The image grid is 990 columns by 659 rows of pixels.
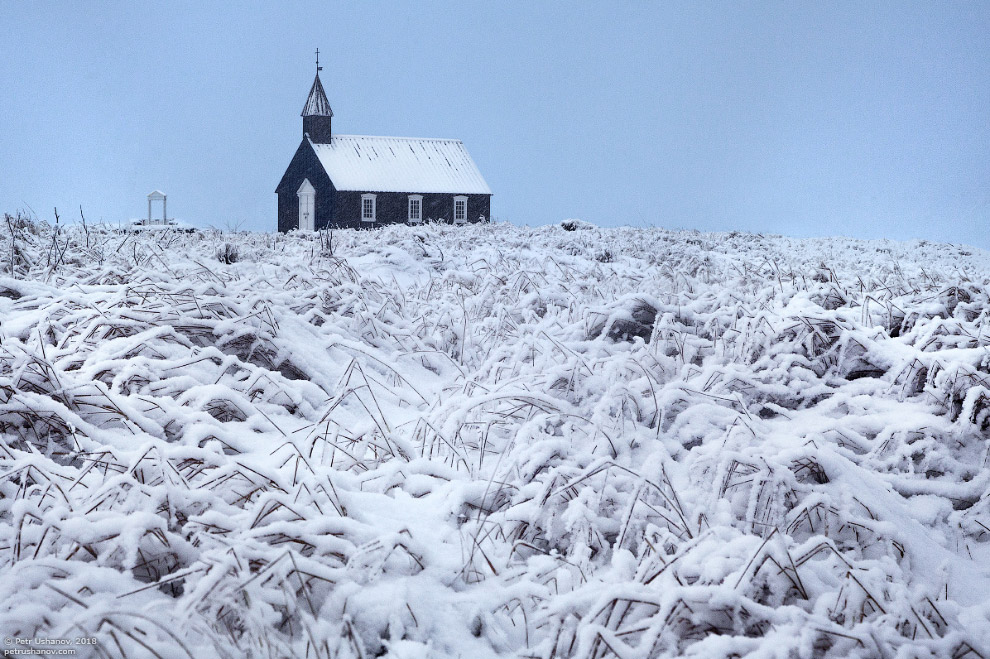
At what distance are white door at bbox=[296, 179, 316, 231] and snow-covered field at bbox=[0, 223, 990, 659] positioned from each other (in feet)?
96.4

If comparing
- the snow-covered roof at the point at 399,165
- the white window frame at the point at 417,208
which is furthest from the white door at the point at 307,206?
the white window frame at the point at 417,208

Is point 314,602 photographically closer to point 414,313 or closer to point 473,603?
point 473,603

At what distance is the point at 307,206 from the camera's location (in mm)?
33812

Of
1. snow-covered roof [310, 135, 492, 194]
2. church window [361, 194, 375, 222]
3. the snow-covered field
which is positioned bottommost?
the snow-covered field

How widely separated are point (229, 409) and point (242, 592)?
1622mm

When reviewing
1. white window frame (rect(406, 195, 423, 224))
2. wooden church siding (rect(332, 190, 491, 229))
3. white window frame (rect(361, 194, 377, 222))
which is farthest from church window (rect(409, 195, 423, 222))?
white window frame (rect(361, 194, 377, 222))

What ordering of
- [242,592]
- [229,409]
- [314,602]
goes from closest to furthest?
[242,592] < [314,602] < [229,409]

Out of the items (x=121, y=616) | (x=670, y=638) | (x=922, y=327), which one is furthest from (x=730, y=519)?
(x=922, y=327)

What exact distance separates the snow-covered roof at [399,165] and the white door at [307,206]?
6.37ft

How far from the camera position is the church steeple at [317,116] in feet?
108

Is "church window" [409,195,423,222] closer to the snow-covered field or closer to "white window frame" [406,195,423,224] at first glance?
"white window frame" [406,195,423,224]

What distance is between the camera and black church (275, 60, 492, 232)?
104 ft

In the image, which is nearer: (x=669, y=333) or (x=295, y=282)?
(x=669, y=333)

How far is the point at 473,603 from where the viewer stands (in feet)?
6.41
